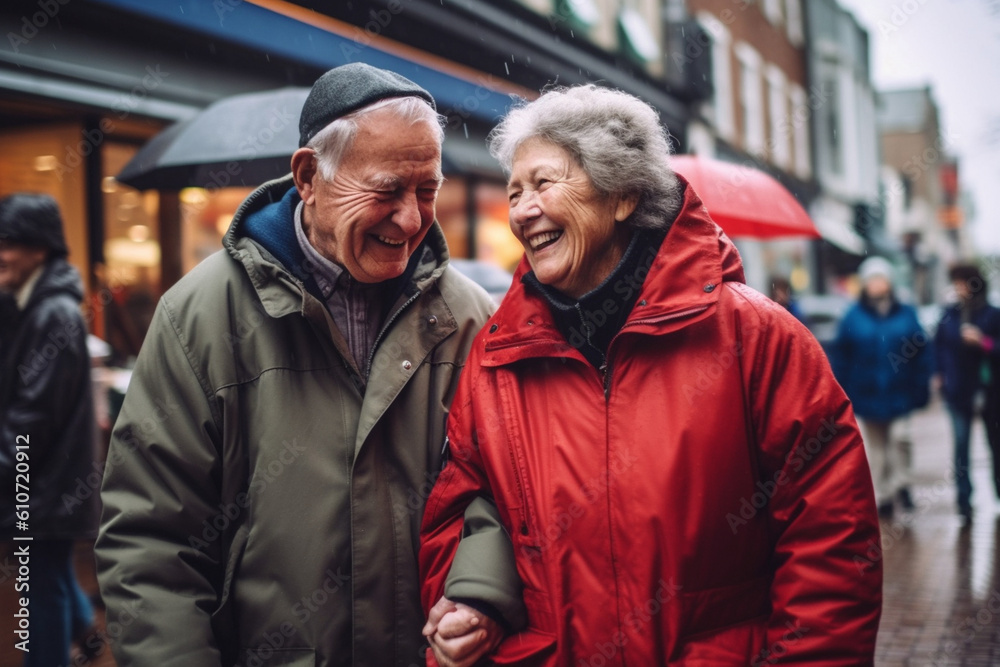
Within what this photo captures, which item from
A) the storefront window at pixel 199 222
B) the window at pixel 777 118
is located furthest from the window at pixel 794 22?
the storefront window at pixel 199 222

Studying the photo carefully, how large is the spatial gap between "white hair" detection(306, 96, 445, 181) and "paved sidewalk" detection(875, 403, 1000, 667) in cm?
374

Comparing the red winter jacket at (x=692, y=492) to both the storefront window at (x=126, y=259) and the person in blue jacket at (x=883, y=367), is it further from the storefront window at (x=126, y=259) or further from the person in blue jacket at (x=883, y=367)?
the person in blue jacket at (x=883, y=367)

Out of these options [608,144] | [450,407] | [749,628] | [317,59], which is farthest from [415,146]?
[317,59]

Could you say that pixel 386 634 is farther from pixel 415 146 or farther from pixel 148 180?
pixel 148 180

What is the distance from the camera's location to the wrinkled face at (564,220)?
6.98 ft

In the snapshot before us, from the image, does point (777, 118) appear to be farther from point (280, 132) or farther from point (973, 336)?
point (280, 132)

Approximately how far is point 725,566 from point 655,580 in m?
0.16

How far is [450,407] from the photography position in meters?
2.29

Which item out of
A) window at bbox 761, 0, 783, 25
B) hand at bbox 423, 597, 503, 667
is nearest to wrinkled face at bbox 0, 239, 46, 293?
hand at bbox 423, 597, 503, 667

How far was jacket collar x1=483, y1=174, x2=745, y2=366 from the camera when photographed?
196 centimetres

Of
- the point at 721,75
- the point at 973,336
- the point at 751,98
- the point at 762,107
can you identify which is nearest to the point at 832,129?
the point at 762,107

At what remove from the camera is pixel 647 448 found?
1.93 meters

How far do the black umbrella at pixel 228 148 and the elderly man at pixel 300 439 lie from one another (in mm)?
2561

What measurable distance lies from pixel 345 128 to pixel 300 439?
760 mm
